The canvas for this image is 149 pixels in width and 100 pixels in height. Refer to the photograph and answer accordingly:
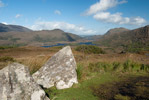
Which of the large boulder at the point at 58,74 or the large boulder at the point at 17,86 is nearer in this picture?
the large boulder at the point at 17,86

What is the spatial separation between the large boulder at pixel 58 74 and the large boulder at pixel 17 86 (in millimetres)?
1982

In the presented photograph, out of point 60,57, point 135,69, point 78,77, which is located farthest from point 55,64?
point 135,69

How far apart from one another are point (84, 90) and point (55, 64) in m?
Answer: 2.03

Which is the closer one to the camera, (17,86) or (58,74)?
(17,86)

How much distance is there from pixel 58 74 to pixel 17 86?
2.56 meters

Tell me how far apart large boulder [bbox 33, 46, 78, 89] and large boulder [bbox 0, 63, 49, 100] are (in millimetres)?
1982

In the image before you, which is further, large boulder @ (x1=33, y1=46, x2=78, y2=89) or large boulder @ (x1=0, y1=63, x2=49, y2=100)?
large boulder @ (x1=33, y1=46, x2=78, y2=89)

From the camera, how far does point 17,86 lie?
404cm

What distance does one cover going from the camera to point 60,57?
7113mm

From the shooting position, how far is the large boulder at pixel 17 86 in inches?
154

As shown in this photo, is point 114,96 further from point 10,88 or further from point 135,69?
point 135,69

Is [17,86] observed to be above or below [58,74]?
above

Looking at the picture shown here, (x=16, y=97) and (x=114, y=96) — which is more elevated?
(x=16, y=97)

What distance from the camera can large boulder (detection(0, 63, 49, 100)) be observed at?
391 centimetres
